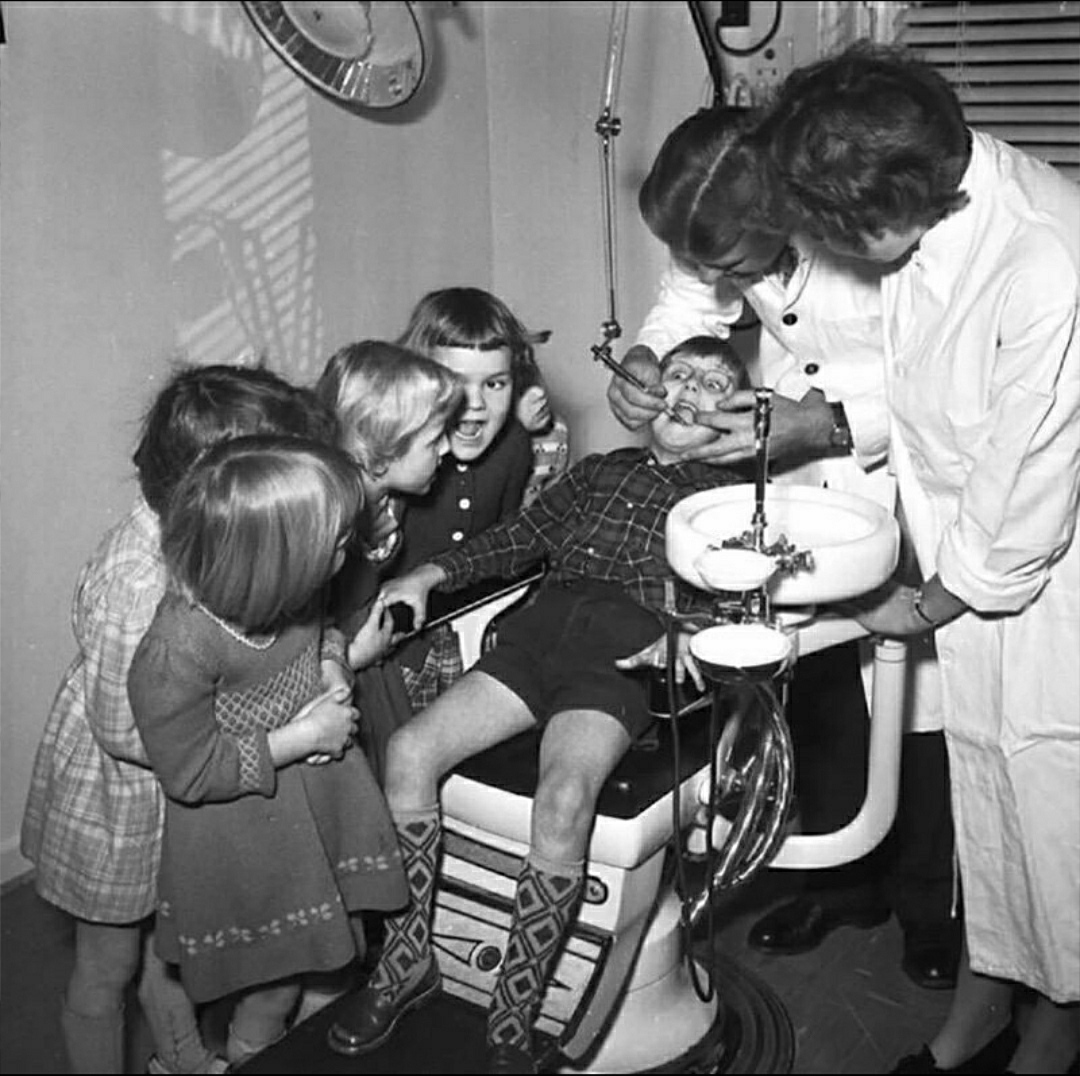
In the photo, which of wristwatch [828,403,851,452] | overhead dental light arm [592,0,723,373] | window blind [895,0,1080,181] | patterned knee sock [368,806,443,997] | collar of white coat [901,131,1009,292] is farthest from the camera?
window blind [895,0,1080,181]

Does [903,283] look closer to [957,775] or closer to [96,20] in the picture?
[957,775]

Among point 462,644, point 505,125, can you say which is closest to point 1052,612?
point 462,644

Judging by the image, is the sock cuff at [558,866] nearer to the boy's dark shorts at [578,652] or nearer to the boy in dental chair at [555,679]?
the boy in dental chair at [555,679]

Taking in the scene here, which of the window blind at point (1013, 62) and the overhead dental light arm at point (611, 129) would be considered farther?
the window blind at point (1013, 62)

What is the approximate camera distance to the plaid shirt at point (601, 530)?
1.61 m

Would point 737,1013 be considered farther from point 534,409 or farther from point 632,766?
point 534,409

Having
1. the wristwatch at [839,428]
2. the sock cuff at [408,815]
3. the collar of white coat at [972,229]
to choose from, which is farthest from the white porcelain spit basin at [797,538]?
the sock cuff at [408,815]

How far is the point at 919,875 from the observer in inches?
68.3

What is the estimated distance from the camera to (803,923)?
1787mm

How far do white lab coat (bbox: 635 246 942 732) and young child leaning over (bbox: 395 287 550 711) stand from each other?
0.54 ft

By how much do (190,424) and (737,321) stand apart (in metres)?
0.72

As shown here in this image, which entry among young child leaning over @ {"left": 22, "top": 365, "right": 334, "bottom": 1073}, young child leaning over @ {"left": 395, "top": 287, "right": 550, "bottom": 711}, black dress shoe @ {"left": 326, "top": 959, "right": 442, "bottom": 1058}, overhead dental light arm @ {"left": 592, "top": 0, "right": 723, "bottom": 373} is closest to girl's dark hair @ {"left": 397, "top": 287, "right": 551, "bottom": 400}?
young child leaning over @ {"left": 395, "top": 287, "right": 550, "bottom": 711}

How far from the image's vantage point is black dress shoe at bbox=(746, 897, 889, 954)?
1753 mm

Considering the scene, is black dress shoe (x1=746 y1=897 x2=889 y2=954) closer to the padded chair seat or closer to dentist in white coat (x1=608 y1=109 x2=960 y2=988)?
dentist in white coat (x1=608 y1=109 x2=960 y2=988)
